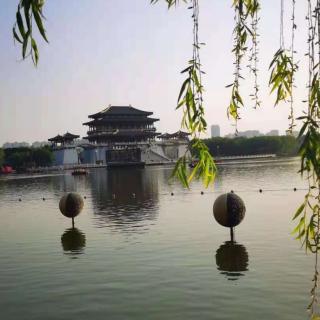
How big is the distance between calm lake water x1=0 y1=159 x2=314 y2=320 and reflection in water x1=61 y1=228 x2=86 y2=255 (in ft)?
0.16

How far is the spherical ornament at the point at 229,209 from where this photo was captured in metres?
17.5

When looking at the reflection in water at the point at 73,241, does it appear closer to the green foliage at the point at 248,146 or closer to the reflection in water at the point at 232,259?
the reflection in water at the point at 232,259

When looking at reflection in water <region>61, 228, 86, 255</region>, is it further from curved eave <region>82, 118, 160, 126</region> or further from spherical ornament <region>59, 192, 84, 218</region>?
curved eave <region>82, 118, 160, 126</region>

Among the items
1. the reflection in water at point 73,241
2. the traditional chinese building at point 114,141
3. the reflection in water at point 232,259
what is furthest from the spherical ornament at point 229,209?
the traditional chinese building at point 114,141

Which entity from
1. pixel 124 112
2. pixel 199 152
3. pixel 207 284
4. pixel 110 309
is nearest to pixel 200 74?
pixel 199 152

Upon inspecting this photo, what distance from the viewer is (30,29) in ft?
11.2

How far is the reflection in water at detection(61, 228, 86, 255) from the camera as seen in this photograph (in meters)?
18.0

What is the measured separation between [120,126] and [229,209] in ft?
340

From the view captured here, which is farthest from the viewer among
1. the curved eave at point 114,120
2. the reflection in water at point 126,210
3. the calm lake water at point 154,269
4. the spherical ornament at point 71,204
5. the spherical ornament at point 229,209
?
the curved eave at point 114,120

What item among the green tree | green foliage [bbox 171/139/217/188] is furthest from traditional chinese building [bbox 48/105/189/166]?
green foliage [bbox 171/139/217/188]

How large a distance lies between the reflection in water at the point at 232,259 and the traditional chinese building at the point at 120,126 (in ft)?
331

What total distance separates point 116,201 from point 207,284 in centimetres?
2501

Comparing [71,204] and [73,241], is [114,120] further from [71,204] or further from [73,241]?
[73,241]

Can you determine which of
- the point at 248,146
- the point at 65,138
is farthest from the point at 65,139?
the point at 248,146
